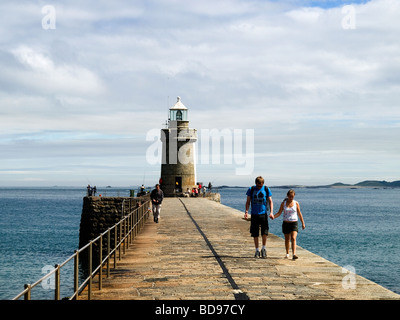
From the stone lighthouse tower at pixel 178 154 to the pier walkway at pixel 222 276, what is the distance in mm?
36375

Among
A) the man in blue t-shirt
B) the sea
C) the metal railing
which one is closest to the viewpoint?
the metal railing

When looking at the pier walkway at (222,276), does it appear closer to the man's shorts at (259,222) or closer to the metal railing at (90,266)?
the metal railing at (90,266)

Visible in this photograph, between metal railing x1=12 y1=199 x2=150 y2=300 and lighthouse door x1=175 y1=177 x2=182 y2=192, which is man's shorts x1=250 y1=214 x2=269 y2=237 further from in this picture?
lighthouse door x1=175 y1=177 x2=182 y2=192

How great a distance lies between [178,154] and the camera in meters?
52.2

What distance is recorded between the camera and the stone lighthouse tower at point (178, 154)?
51188 mm

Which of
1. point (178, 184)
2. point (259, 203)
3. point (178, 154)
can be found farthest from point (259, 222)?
point (178, 154)

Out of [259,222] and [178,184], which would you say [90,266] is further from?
[178,184]

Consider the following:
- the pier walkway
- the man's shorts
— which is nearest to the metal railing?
the pier walkway

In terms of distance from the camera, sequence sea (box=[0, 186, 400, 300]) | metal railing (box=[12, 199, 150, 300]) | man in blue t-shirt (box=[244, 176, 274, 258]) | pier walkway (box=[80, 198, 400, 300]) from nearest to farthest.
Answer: metal railing (box=[12, 199, 150, 300]) < pier walkway (box=[80, 198, 400, 300]) < man in blue t-shirt (box=[244, 176, 274, 258]) < sea (box=[0, 186, 400, 300])

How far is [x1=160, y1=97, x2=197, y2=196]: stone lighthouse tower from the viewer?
51188 mm

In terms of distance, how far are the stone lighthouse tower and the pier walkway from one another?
36.4 metres

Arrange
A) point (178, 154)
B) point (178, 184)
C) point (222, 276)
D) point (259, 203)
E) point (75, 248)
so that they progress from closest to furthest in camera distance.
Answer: point (222, 276), point (259, 203), point (75, 248), point (178, 184), point (178, 154)

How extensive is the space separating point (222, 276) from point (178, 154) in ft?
141

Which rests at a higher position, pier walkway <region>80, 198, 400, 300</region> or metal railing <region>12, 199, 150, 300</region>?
metal railing <region>12, 199, 150, 300</region>
